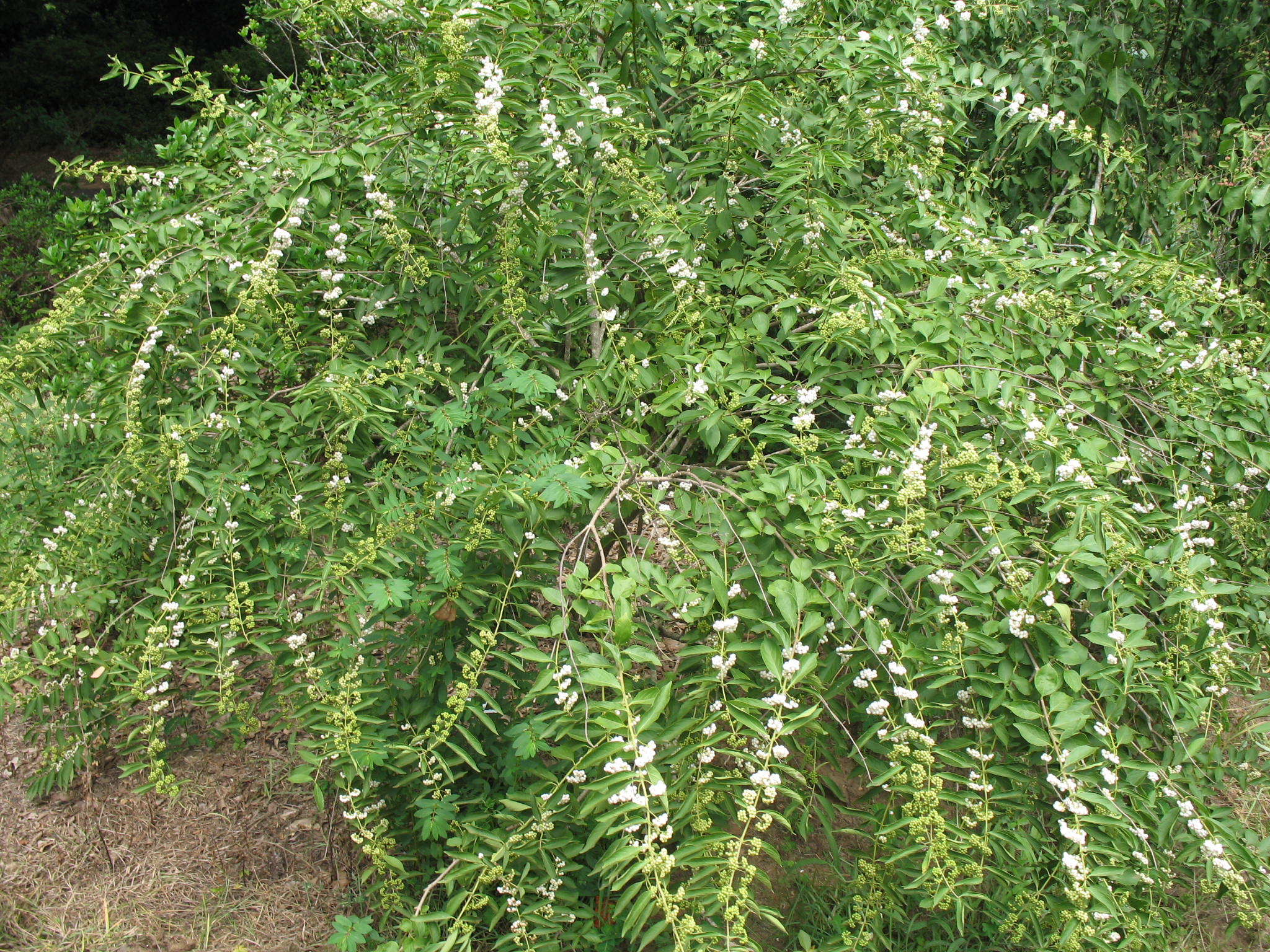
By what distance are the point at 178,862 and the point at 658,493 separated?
7.47 ft

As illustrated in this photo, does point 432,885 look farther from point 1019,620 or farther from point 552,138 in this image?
point 552,138

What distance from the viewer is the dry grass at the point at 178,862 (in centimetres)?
291

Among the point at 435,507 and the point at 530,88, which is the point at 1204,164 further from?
Result: the point at 435,507

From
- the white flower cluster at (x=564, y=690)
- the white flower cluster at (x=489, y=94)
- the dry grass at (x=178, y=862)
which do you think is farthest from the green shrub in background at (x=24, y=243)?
the white flower cluster at (x=564, y=690)

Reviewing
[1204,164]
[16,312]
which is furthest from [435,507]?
[16,312]

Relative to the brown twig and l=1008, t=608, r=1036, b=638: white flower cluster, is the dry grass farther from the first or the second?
l=1008, t=608, r=1036, b=638: white flower cluster

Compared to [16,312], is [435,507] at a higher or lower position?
higher

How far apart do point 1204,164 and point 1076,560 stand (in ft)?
10.5

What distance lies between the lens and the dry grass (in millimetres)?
2908

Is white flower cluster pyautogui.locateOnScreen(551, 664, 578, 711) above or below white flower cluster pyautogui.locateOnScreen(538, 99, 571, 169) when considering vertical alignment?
below

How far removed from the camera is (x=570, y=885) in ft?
8.02

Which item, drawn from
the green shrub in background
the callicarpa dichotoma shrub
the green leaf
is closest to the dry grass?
the callicarpa dichotoma shrub

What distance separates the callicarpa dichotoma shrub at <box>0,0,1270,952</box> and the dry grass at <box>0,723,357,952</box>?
343 mm

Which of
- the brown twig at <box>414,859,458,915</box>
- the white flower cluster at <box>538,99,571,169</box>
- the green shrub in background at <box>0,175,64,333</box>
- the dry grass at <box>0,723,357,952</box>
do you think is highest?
the white flower cluster at <box>538,99,571,169</box>
